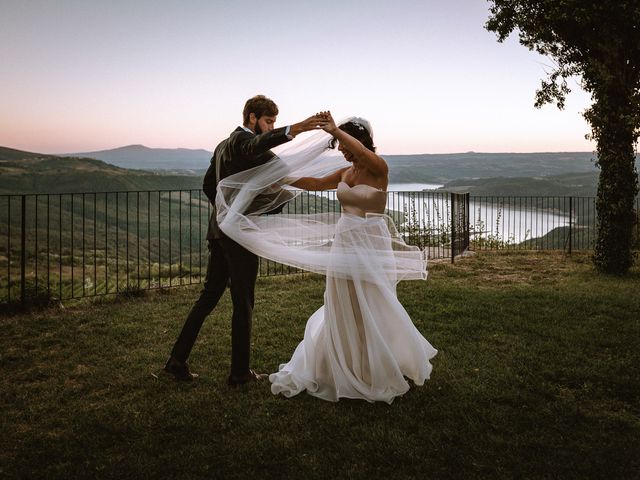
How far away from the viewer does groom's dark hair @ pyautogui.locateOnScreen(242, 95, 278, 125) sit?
3.84m

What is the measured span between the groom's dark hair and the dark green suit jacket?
6.7 inches

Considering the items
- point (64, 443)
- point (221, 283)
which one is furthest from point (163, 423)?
point (221, 283)

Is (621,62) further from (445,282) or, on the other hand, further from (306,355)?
(306,355)

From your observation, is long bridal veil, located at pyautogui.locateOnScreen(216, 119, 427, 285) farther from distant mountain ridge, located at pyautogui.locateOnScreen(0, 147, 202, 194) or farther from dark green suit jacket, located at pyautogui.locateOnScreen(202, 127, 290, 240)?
distant mountain ridge, located at pyautogui.locateOnScreen(0, 147, 202, 194)

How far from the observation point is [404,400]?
3797 millimetres

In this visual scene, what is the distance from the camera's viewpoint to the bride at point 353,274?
3807mm

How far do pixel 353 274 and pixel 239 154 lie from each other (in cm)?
135

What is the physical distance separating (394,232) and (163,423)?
2.43 metres

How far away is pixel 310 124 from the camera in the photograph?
3.47 m

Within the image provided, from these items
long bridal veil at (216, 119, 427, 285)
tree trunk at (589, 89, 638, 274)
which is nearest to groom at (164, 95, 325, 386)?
long bridal veil at (216, 119, 427, 285)

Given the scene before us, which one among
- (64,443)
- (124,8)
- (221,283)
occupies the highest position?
(124,8)

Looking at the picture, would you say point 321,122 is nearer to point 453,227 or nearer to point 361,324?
point 361,324

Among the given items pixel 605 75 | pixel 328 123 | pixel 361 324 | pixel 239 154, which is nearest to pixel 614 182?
pixel 605 75

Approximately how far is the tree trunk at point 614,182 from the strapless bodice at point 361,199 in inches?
321
